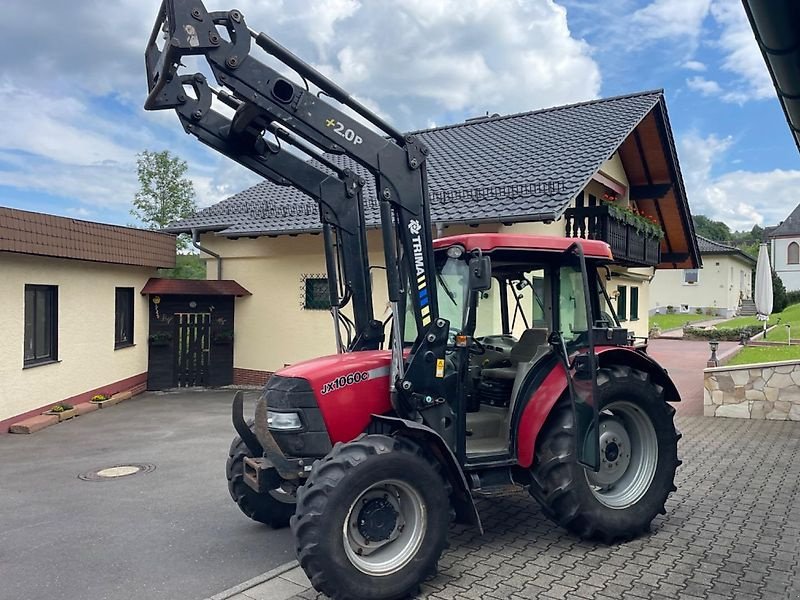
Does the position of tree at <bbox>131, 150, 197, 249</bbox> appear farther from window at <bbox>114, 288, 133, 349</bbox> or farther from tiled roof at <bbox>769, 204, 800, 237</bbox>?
tiled roof at <bbox>769, 204, 800, 237</bbox>

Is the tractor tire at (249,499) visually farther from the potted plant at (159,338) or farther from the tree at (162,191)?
the tree at (162,191)

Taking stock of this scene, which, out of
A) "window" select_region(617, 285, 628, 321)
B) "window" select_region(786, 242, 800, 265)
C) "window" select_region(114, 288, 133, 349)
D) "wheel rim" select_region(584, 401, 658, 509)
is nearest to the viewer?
"wheel rim" select_region(584, 401, 658, 509)

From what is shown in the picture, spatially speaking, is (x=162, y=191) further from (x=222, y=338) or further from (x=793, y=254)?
(x=793, y=254)

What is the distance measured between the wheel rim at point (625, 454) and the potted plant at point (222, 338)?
33.5ft

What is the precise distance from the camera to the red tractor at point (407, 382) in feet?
12.9

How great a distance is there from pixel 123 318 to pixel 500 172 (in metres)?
7.98

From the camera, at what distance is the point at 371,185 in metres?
12.3

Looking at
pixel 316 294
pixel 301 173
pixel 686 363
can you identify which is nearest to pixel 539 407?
pixel 301 173

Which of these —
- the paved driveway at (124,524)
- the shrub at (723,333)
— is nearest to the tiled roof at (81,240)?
the paved driveway at (124,524)

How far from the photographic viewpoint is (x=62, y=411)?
10.4 metres

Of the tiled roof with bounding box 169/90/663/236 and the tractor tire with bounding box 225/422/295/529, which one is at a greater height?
the tiled roof with bounding box 169/90/663/236

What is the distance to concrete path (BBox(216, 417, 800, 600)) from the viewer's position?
4.08 metres

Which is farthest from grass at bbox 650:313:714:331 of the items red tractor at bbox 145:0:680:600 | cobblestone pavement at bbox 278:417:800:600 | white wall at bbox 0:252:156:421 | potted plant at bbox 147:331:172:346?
red tractor at bbox 145:0:680:600

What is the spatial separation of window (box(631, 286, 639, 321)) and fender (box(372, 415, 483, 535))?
14845 millimetres
